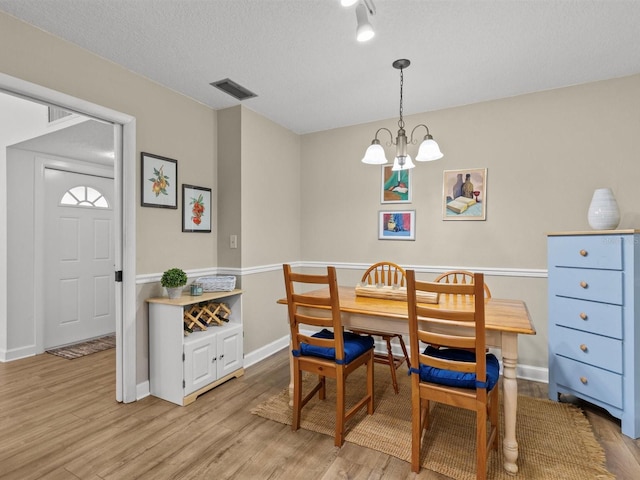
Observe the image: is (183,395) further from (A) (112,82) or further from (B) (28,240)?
(B) (28,240)

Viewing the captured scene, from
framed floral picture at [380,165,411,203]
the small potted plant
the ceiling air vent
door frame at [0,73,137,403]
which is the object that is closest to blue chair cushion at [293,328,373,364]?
the small potted plant

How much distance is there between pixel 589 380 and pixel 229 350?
2.67m

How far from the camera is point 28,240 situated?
11.8 feet

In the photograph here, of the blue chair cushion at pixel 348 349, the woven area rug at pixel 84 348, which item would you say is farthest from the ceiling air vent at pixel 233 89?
the woven area rug at pixel 84 348

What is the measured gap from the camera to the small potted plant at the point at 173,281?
259cm

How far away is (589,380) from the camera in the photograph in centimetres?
227

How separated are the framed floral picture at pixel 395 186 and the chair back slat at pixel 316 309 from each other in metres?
1.73

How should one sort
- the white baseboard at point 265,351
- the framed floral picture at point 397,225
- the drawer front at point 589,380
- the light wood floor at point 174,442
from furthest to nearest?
the framed floral picture at point 397,225 < the white baseboard at point 265,351 < the drawer front at point 589,380 < the light wood floor at point 174,442

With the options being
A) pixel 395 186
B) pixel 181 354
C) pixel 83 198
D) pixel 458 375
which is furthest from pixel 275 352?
pixel 83 198

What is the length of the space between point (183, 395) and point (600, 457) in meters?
2.63

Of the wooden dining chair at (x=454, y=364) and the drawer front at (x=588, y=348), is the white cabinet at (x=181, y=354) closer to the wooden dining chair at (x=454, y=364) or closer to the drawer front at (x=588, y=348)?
the wooden dining chair at (x=454, y=364)

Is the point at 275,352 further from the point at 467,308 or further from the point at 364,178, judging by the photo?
the point at 467,308

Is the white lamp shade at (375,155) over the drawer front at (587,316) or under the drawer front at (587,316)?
over

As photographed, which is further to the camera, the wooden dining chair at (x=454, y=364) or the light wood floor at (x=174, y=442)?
the light wood floor at (x=174, y=442)
